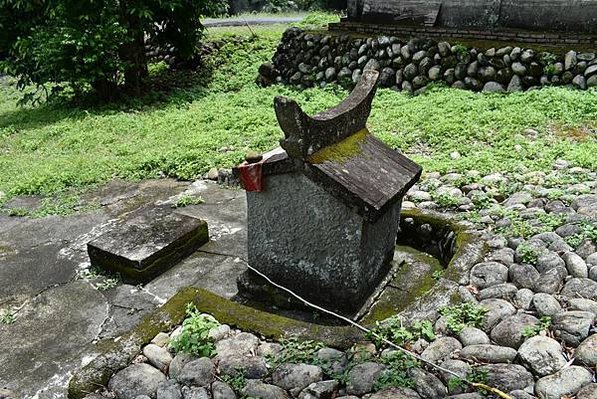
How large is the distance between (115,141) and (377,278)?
18.0 feet

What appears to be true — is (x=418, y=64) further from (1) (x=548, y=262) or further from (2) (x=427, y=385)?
Result: (2) (x=427, y=385)

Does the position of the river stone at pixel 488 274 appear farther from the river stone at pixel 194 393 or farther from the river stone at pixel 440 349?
the river stone at pixel 194 393

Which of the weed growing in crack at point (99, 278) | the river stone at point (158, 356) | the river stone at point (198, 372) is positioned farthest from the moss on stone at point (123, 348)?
the weed growing in crack at point (99, 278)

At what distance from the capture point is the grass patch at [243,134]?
19.6ft

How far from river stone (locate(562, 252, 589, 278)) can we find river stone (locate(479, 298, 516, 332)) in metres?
0.48

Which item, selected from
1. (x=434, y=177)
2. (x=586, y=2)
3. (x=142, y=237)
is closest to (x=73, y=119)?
(x=142, y=237)

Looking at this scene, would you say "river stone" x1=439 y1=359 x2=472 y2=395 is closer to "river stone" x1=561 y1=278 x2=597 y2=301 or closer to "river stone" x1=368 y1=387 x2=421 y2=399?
"river stone" x1=368 y1=387 x2=421 y2=399

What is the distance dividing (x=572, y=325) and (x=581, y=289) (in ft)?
1.28

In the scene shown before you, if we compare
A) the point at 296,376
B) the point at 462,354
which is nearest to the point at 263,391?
the point at 296,376

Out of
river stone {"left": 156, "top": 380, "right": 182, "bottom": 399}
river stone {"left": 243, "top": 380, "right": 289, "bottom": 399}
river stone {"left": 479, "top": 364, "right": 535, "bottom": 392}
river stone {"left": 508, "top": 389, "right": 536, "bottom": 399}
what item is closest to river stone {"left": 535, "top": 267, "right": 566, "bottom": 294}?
river stone {"left": 479, "top": 364, "right": 535, "bottom": 392}

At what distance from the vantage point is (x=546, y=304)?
281 centimetres

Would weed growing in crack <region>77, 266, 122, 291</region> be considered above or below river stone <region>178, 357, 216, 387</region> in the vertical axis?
below

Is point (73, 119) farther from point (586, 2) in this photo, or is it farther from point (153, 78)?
point (586, 2)

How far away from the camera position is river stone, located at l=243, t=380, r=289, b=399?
94.7 inches
